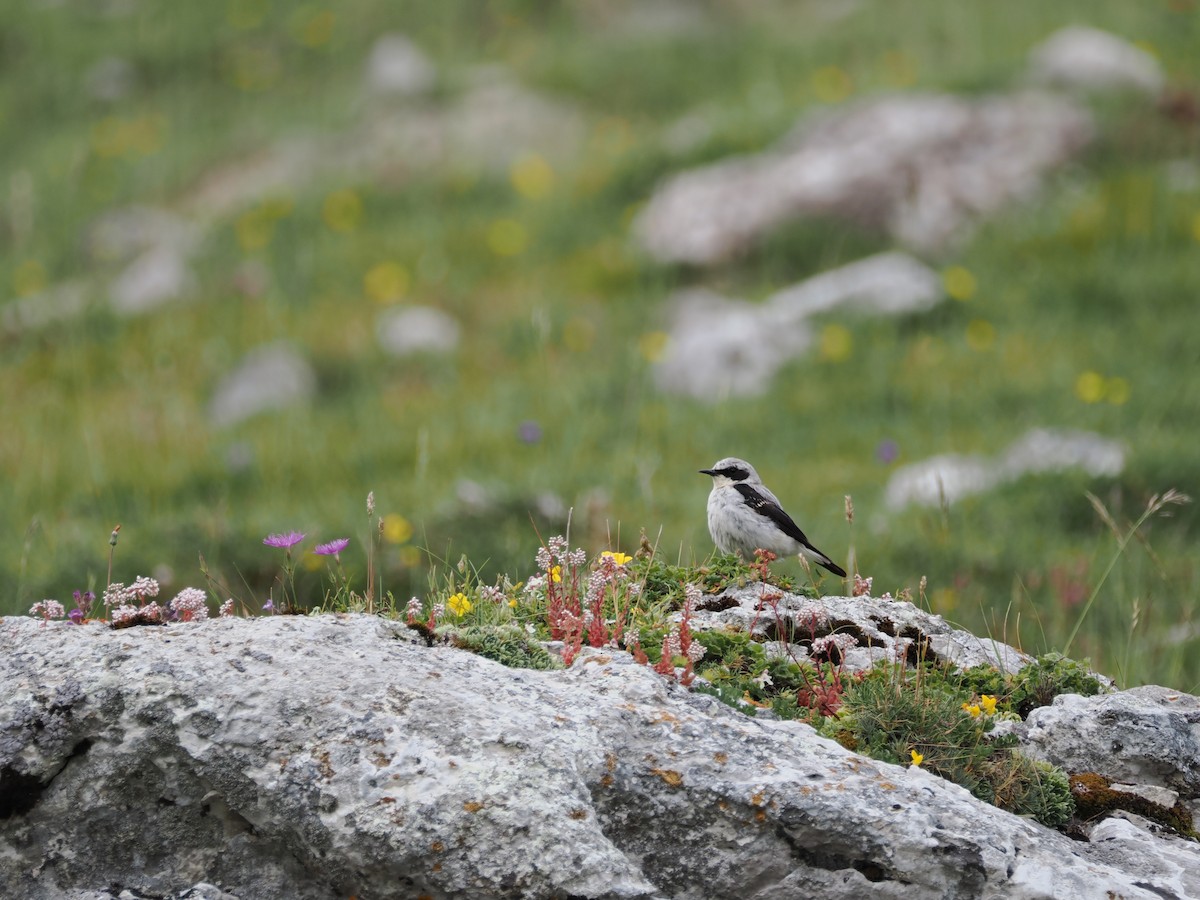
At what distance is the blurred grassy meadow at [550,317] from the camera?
8688 mm

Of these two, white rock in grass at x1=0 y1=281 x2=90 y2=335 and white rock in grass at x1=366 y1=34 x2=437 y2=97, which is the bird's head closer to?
white rock in grass at x1=0 y1=281 x2=90 y2=335

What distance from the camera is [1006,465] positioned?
9.83m

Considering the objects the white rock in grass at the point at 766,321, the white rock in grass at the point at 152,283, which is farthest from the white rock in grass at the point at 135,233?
the white rock in grass at the point at 766,321

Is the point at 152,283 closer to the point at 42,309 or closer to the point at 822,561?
the point at 42,309

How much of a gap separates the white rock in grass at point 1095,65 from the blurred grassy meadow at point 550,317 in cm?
31

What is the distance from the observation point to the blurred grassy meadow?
8.69m

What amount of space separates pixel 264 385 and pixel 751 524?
8044mm

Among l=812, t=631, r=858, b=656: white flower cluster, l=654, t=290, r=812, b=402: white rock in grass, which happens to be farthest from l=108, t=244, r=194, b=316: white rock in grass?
l=812, t=631, r=858, b=656: white flower cluster

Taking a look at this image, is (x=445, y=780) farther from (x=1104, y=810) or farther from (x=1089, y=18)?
(x=1089, y=18)

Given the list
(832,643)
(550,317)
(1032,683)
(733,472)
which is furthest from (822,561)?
(550,317)

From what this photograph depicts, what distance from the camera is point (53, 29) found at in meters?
21.6

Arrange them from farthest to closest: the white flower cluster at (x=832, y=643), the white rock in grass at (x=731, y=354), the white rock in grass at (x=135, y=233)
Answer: the white rock in grass at (x=135, y=233)
the white rock in grass at (x=731, y=354)
the white flower cluster at (x=832, y=643)

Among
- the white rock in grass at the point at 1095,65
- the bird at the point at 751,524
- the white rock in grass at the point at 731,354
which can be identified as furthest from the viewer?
the white rock in grass at the point at 1095,65

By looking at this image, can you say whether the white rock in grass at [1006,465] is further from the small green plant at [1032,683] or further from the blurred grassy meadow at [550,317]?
the small green plant at [1032,683]
